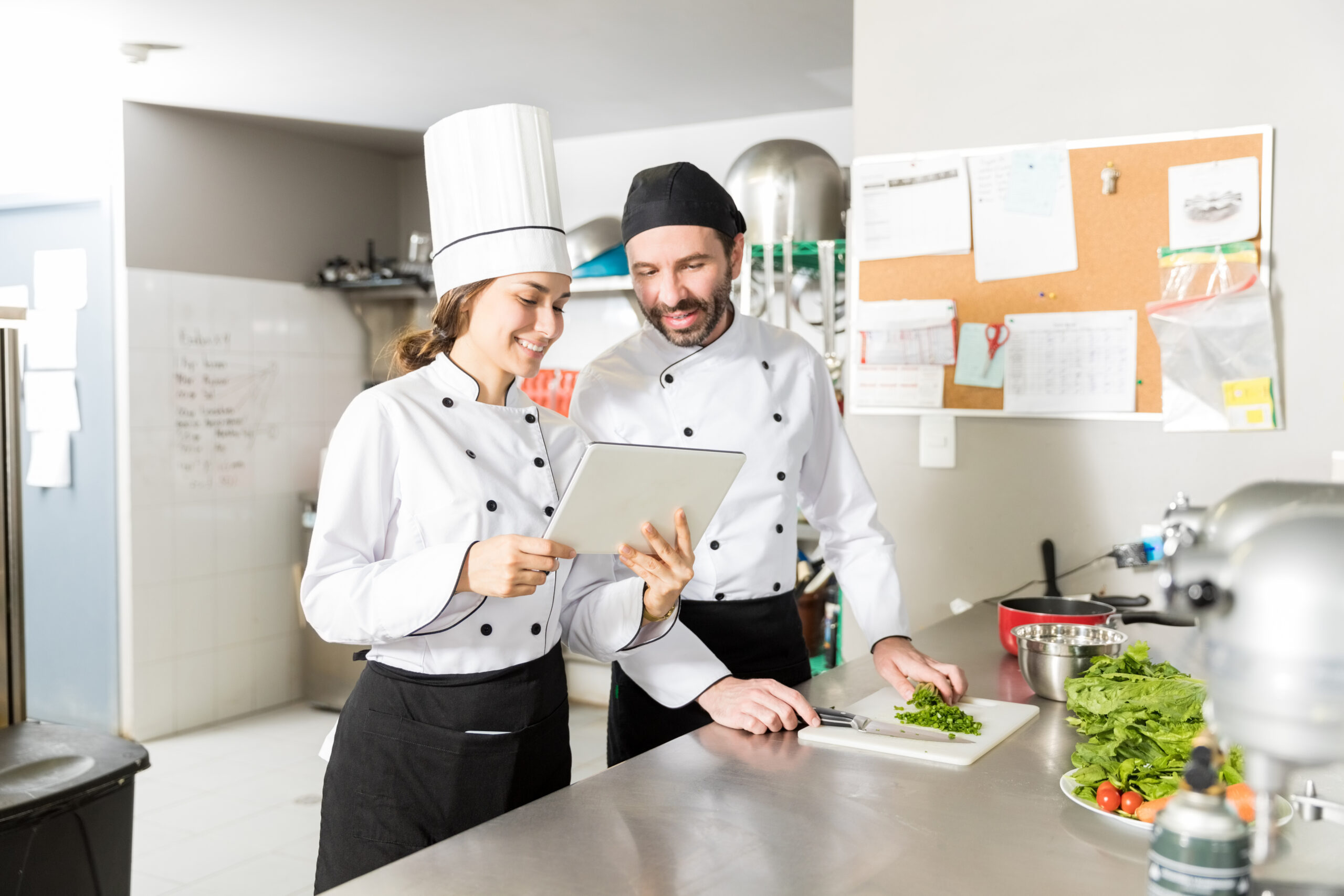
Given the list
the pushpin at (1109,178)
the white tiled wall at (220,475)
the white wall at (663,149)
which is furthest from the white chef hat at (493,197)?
the white tiled wall at (220,475)

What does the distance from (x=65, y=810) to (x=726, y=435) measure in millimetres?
1377

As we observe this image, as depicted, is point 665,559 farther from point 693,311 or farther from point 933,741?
point 693,311

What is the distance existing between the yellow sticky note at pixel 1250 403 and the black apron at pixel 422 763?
166 cm

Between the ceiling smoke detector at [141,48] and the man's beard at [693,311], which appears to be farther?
the ceiling smoke detector at [141,48]

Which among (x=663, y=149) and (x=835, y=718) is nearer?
(x=835, y=718)

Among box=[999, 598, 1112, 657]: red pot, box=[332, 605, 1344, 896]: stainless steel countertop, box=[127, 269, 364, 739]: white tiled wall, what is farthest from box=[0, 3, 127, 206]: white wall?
box=[332, 605, 1344, 896]: stainless steel countertop

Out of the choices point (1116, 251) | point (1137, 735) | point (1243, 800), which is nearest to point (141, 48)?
point (1116, 251)

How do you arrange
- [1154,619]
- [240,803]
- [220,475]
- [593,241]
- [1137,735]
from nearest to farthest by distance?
[1137,735]
[1154,619]
[240,803]
[593,241]
[220,475]

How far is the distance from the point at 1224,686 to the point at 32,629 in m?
5.12

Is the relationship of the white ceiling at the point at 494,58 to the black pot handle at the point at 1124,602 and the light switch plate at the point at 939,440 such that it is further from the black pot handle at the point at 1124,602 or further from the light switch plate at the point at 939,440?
the black pot handle at the point at 1124,602

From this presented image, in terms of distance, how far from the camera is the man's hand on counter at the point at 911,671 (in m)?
1.59

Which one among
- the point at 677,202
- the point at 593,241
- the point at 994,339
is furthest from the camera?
the point at 593,241

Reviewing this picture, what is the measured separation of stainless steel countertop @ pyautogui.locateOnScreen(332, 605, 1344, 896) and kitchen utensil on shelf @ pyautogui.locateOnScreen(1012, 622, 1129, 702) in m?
0.20

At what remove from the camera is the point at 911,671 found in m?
1.65
